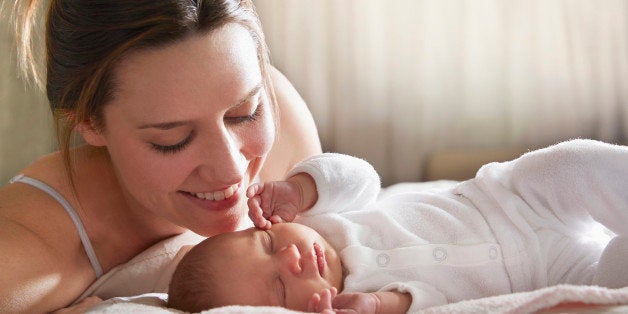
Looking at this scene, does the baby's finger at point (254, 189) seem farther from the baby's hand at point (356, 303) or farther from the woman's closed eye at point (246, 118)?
the baby's hand at point (356, 303)

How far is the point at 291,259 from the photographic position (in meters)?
1.38

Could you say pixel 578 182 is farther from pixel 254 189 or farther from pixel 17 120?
pixel 17 120

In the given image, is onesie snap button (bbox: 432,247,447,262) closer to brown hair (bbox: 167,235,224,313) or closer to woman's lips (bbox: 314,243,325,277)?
woman's lips (bbox: 314,243,325,277)

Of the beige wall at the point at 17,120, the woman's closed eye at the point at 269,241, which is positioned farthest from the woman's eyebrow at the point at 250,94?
the beige wall at the point at 17,120

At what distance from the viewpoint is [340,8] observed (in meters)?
3.00

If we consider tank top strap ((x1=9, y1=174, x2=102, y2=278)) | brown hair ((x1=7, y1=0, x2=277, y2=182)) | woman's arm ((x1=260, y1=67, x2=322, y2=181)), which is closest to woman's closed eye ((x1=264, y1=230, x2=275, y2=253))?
brown hair ((x1=7, y1=0, x2=277, y2=182))

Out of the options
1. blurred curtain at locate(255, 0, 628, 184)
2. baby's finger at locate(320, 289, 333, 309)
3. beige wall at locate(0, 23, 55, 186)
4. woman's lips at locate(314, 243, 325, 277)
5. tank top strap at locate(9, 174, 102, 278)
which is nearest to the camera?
baby's finger at locate(320, 289, 333, 309)

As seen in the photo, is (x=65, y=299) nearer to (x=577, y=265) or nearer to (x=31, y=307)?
(x=31, y=307)

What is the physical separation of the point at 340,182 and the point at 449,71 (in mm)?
1450

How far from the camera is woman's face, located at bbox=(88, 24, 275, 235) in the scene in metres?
1.44

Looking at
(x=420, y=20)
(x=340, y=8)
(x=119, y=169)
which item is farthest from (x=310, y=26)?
(x=119, y=169)

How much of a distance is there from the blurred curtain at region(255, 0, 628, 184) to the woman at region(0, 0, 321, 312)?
1.25 metres

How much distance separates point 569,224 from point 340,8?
166 cm

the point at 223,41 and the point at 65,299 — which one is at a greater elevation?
the point at 223,41
